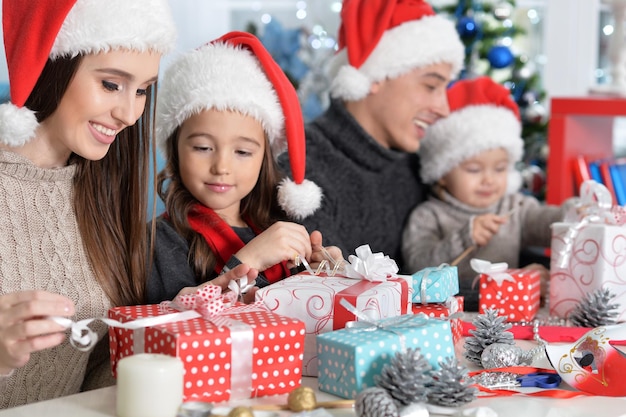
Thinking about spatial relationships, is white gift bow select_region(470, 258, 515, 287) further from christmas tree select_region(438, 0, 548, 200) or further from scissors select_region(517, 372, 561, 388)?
christmas tree select_region(438, 0, 548, 200)

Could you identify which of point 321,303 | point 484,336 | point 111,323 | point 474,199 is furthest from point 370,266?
point 474,199

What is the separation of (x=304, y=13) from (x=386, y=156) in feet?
6.15

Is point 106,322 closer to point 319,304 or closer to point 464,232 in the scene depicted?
point 319,304

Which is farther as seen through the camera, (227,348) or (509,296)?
(509,296)

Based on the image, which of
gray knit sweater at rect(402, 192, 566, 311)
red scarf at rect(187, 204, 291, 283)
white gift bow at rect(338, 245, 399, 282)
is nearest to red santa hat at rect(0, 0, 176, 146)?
red scarf at rect(187, 204, 291, 283)

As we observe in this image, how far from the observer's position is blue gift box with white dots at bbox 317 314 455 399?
1199mm

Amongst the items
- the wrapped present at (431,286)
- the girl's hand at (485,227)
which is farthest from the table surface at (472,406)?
the girl's hand at (485,227)

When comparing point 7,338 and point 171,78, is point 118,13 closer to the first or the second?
point 171,78

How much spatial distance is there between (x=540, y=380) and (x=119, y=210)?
81cm

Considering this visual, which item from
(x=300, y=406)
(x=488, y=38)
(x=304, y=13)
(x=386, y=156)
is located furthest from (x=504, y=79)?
(x=300, y=406)

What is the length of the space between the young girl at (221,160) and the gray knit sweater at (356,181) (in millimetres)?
410

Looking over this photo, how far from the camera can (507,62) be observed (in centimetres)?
338

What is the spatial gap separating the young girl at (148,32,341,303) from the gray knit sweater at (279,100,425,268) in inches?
16.1

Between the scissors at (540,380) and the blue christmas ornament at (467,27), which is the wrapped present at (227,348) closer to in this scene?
the scissors at (540,380)
